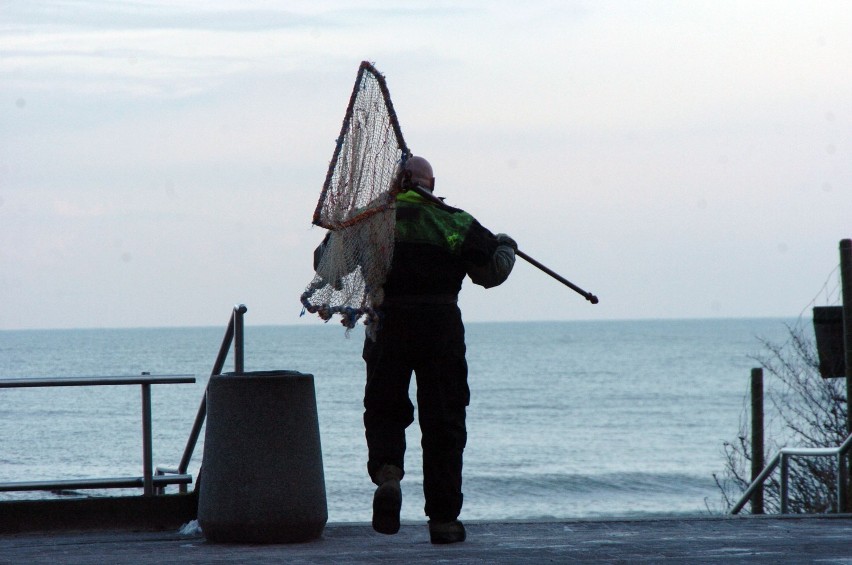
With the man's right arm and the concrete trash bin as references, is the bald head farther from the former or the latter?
the concrete trash bin

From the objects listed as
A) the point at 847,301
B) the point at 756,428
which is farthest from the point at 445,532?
the point at 756,428

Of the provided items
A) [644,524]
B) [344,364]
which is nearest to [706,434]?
[644,524]

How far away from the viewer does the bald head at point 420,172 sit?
6.55 metres

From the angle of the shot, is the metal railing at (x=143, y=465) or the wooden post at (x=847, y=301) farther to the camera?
the wooden post at (x=847, y=301)

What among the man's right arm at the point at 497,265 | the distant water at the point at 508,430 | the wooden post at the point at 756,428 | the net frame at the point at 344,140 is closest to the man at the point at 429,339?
the man's right arm at the point at 497,265

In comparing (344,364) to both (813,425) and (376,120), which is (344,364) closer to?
(813,425)

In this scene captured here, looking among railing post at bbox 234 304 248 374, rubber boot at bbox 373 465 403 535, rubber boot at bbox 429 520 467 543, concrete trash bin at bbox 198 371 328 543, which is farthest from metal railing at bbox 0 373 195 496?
rubber boot at bbox 429 520 467 543

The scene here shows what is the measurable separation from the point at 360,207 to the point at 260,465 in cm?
142

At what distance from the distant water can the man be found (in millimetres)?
2571

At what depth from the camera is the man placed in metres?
6.41

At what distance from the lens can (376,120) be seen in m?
6.66

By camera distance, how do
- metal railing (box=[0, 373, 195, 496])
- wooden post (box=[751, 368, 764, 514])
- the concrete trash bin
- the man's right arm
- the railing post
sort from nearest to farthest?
the man's right arm, the concrete trash bin, metal railing (box=[0, 373, 195, 496]), the railing post, wooden post (box=[751, 368, 764, 514])

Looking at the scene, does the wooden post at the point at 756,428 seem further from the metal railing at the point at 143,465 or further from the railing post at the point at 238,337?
the metal railing at the point at 143,465

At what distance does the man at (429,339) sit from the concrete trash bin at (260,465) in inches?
14.8
